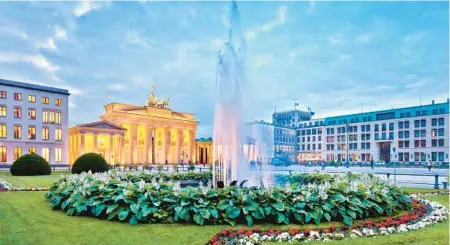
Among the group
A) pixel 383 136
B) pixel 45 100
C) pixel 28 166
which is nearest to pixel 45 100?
pixel 45 100

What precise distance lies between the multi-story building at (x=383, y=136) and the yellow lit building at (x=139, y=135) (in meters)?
56.9

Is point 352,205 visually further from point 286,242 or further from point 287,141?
point 287,141

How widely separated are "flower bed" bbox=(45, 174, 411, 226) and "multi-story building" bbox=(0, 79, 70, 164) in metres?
57.2

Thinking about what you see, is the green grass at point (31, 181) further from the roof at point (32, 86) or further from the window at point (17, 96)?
the roof at point (32, 86)

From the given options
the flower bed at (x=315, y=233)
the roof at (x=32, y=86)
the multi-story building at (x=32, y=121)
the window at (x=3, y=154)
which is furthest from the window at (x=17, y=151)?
the flower bed at (x=315, y=233)

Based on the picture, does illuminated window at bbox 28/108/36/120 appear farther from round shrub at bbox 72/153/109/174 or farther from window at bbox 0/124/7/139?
round shrub at bbox 72/153/109/174

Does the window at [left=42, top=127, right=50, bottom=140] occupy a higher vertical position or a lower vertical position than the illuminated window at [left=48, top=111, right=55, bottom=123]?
lower

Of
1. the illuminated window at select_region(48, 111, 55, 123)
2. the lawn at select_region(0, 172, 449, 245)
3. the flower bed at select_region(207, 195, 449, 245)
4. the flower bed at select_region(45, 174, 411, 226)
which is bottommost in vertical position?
the lawn at select_region(0, 172, 449, 245)

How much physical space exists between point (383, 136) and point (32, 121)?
4195 inches

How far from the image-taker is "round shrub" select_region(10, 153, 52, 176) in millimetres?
35000

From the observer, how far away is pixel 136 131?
92.2 metres

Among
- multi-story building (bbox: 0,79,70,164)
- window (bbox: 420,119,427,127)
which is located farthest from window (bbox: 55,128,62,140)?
window (bbox: 420,119,427,127)

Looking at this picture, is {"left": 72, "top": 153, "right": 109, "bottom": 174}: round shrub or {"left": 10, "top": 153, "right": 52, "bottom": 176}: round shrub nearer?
{"left": 72, "top": 153, "right": 109, "bottom": 174}: round shrub

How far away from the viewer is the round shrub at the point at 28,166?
35000mm
